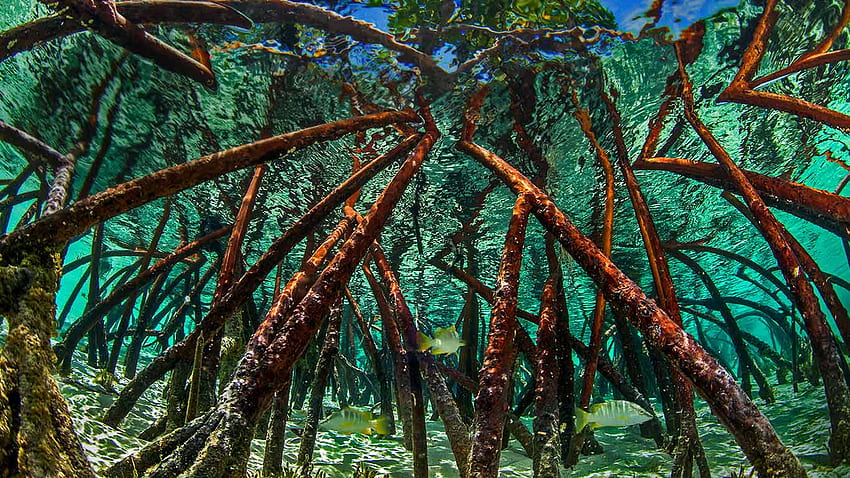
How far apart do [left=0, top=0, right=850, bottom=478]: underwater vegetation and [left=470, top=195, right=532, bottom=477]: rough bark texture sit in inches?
0.6

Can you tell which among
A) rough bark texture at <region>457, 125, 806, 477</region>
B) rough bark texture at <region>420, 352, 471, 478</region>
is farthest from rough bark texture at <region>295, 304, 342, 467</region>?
rough bark texture at <region>457, 125, 806, 477</region>

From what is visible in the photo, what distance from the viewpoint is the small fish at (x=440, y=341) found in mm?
4074

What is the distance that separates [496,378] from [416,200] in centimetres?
655

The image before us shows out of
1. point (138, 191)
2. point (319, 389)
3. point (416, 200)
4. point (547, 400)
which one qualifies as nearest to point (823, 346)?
point (547, 400)

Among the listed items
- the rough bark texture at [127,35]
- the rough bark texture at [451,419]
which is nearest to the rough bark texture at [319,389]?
the rough bark texture at [451,419]

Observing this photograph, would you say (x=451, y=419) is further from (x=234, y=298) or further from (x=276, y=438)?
(x=234, y=298)

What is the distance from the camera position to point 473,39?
15.4ft

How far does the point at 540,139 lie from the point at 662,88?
181cm

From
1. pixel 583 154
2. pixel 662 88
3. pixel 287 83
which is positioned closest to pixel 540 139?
pixel 583 154

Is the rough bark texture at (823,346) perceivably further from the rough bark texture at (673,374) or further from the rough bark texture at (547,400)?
the rough bark texture at (547,400)

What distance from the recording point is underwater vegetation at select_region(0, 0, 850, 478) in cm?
187

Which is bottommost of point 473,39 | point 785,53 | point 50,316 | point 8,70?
point 50,316

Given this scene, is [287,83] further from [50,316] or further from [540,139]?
[50,316]

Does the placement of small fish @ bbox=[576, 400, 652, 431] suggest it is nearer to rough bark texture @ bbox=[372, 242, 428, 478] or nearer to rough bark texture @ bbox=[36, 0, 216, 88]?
rough bark texture @ bbox=[372, 242, 428, 478]
